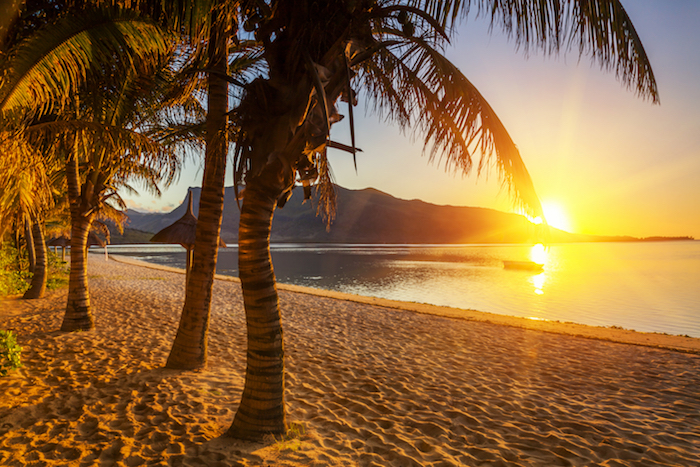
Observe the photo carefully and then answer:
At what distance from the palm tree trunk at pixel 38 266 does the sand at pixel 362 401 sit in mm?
2383

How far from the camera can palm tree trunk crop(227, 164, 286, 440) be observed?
3082 mm

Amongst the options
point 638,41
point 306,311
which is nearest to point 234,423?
point 638,41

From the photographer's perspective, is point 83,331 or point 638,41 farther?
point 83,331

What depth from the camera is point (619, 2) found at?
2.63 m

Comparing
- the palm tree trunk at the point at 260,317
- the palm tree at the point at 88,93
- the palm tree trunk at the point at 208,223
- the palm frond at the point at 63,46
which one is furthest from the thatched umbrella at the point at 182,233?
the palm tree trunk at the point at 260,317

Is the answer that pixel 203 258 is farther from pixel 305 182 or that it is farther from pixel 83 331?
pixel 83 331

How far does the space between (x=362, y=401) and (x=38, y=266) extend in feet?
37.0

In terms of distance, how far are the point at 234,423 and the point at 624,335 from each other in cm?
1074

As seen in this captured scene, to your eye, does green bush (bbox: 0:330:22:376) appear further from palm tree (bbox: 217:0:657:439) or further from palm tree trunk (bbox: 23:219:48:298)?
palm tree trunk (bbox: 23:219:48:298)

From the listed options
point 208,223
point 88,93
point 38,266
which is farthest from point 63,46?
point 38,266

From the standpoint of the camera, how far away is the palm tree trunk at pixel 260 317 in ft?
10.1

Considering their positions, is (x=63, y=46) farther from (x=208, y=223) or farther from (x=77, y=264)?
(x=77, y=264)

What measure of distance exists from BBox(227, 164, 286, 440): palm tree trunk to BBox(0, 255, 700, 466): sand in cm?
22

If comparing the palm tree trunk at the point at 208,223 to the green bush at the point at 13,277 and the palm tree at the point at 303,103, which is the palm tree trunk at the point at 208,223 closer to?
the palm tree at the point at 303,103
